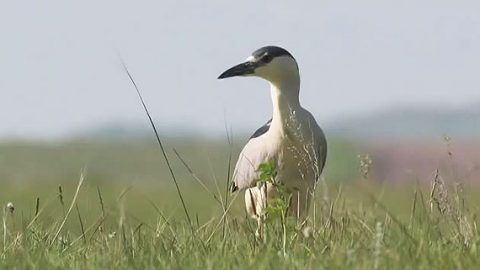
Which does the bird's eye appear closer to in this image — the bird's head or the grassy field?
the bird's head

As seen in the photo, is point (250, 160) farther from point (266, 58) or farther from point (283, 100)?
point (266, 58)

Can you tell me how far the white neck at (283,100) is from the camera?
8.10 m

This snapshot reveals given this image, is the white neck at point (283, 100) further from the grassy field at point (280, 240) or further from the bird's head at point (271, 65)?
the grassy field at point (280, 240)

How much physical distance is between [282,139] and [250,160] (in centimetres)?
24

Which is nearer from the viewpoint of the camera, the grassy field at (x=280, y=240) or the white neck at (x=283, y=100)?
the grassy field at (x=280, y=240)

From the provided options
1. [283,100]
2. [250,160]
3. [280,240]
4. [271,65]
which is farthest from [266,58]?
[280,240]

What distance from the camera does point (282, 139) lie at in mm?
8031

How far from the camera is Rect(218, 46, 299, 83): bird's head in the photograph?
814 centimetres

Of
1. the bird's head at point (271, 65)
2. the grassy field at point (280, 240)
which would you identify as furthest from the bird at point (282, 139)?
the grassy field at point (280, 240)

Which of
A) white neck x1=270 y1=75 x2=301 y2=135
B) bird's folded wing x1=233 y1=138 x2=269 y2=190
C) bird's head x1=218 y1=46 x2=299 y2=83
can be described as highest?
bird's head x1=218 y1=46 x2=299 y2=83

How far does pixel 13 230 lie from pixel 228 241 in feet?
3.80

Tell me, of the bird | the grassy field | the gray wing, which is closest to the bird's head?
the bird

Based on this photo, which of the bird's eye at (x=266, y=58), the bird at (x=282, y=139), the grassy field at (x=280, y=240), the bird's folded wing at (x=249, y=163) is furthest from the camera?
the bird's eye at (x=266, y=58)

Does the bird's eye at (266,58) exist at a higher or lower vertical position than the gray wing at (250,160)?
higher
